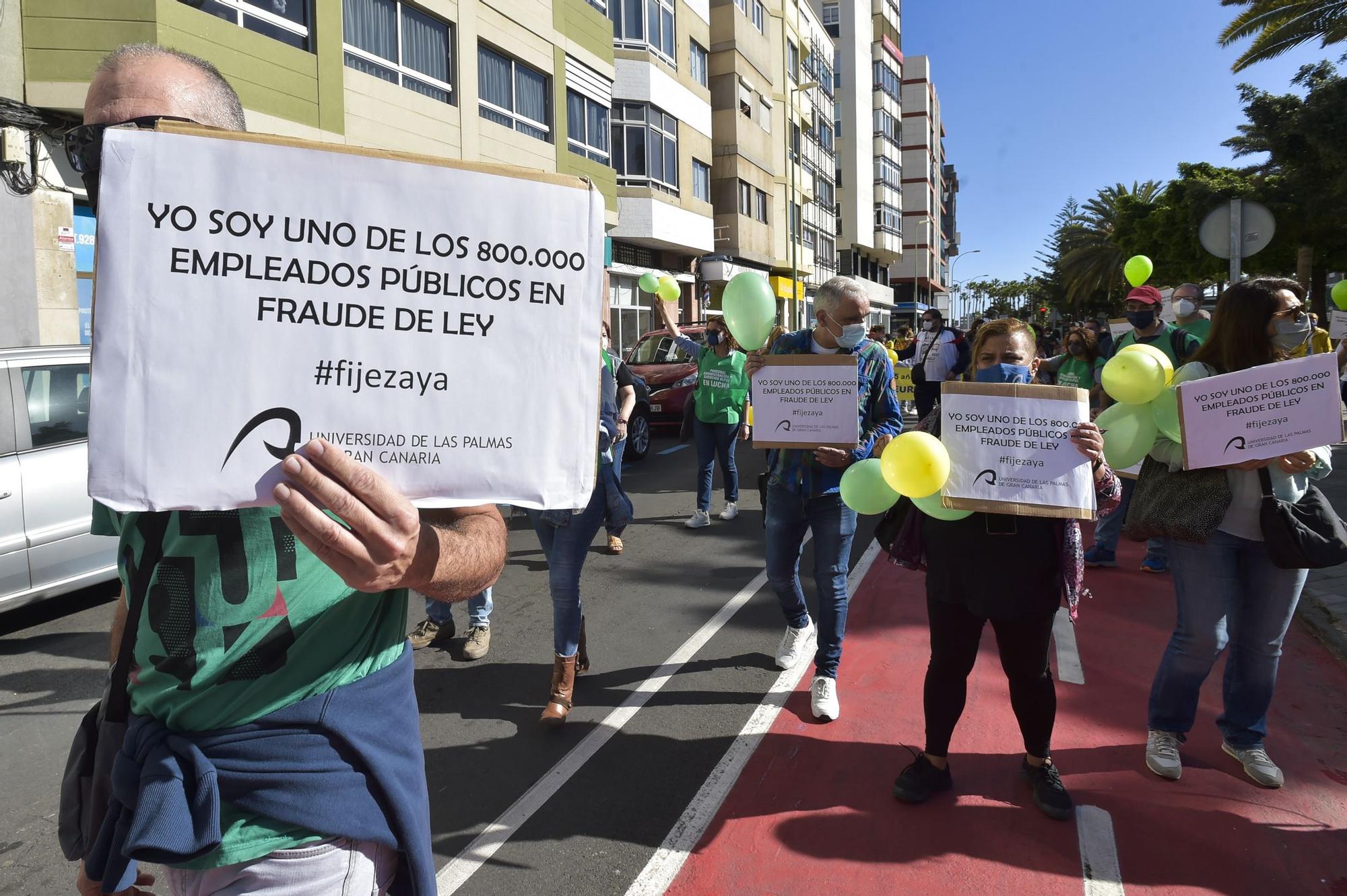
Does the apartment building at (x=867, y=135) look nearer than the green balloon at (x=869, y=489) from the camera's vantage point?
No

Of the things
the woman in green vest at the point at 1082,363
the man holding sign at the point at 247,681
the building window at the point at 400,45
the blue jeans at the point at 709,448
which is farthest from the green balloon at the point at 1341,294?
the building window at the point at 400,45

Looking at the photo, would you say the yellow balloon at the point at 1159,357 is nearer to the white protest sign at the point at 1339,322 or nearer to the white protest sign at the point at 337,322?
the white protest sign at the point at 337,322

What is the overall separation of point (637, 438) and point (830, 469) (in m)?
8.70

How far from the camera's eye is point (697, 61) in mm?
29938

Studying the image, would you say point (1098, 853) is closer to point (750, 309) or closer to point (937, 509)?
point (937, 509)

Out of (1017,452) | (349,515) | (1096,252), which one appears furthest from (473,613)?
(1096,252)

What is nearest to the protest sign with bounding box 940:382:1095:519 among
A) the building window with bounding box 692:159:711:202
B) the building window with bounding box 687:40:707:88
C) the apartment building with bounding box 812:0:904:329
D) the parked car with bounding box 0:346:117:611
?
the parked car with bounding box 0:346:117:611

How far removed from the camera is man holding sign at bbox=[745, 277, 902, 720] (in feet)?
13.5

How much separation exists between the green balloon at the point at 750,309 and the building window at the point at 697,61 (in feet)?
89.1

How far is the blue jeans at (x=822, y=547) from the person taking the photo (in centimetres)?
419

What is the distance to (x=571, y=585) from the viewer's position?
167 inches

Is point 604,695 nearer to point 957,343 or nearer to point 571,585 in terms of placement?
point 571,585

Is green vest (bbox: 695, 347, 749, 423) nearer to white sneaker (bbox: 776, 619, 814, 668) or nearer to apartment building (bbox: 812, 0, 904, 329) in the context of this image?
white sneaker (bbox: 776, 619, 814, 668)

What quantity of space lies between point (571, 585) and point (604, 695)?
0.66m
